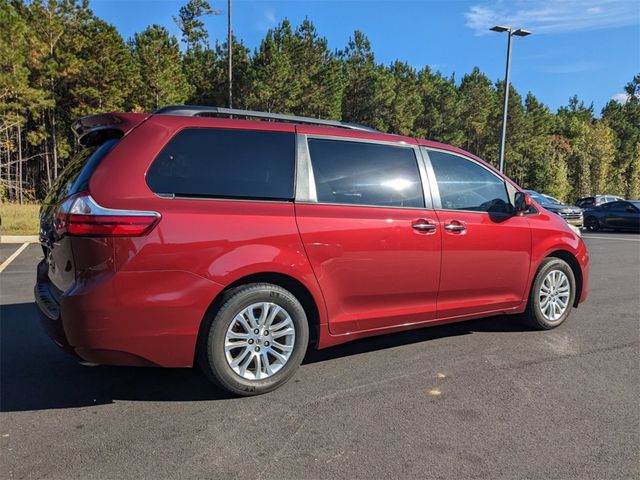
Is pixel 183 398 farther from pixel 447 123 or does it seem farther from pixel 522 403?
pixel 447 123

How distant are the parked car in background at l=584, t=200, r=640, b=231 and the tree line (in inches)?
799

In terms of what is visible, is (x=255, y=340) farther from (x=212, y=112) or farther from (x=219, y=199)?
(x=212, y=112)

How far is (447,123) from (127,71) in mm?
31769

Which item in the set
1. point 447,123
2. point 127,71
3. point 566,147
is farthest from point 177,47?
point 566,147

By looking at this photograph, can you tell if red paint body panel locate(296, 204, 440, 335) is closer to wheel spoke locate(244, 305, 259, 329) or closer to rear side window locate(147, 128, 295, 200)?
rear side window locate(147, 128, 295, 200)

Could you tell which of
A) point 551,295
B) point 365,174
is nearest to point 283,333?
point 365,174

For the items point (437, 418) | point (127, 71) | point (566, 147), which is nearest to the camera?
point (437, 418)

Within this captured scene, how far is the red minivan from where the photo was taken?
3.06 meters

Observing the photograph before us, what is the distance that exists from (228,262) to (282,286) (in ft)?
1.57

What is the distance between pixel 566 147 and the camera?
65.5 metres

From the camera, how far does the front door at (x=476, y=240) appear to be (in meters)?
4.27

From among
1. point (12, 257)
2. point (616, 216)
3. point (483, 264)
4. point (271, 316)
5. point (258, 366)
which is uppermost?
point (483, 264)

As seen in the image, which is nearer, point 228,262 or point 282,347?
point 228,262

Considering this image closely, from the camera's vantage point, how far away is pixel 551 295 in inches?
202
